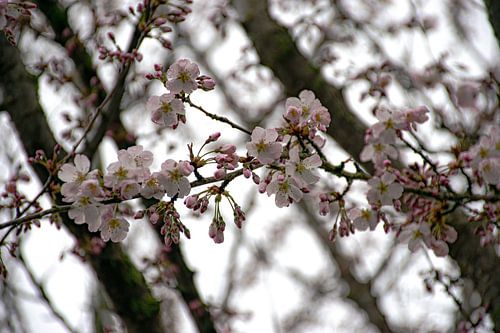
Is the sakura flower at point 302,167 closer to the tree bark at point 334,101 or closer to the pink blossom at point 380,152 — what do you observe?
the pink blossom at point 380,152

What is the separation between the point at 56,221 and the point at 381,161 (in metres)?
1.21

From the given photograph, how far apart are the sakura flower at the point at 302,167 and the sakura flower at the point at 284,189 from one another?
0.07 feet

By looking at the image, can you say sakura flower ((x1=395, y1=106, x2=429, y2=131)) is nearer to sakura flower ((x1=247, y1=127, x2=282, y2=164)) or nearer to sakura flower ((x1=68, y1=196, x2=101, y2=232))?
sakura flower ((x1=247, y1=127, x2=282, y2=164))

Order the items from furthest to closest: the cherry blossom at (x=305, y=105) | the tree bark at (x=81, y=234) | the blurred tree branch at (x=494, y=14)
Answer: the tree bark at (x=81, y=234)
the blurred tree branch at (x=494, y=14)
the cherry blossom at (x=305, y=105)

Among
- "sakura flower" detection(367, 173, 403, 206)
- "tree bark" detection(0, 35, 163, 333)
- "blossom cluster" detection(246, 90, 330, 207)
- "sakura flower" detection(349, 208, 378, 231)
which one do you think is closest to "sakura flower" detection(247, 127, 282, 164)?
"blossom cluster" detection(246, 90, 330, 207)

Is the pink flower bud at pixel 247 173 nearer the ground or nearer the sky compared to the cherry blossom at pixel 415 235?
nearer the sky

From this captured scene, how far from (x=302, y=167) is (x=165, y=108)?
0.44m

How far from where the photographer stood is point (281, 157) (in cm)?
144

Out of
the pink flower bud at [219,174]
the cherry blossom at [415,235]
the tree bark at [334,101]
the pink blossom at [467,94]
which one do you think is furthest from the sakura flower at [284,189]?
the pink blossom at [467,94]

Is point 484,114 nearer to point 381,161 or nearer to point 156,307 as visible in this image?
point 381,161

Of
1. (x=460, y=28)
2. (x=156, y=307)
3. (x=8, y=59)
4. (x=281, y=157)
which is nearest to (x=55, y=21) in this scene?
(x=8, y=59)

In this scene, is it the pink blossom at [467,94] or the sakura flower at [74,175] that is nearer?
the sakura flower at [74,175]

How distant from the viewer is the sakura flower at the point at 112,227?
1398 mm

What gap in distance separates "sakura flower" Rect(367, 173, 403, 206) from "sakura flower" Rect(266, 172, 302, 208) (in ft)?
0.92
